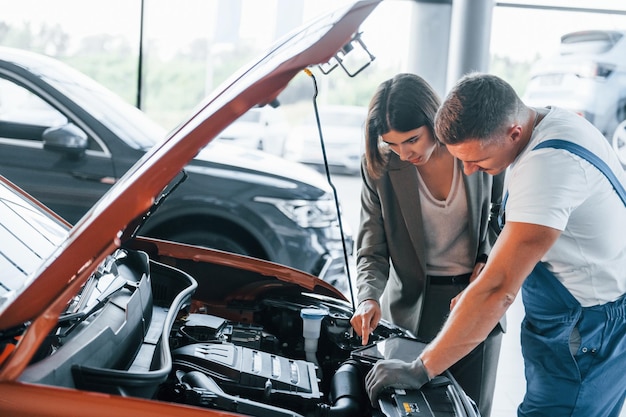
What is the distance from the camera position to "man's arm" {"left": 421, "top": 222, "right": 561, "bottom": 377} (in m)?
1.66

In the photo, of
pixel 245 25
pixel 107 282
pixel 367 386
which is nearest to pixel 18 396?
Answer: pixel 107 282

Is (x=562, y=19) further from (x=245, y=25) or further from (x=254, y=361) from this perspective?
(x=254, y=361)

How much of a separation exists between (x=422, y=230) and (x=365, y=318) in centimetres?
37

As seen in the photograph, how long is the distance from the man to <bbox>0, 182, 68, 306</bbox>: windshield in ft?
2.96

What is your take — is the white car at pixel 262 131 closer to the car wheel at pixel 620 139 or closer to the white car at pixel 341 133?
the white car at pixel 341 133

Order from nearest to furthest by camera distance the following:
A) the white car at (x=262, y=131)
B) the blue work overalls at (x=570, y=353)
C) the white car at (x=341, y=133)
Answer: the blue work overalls at (x=570, y=353) < the white car at (x=262, y=131) < the white car at (x=341, y=133)

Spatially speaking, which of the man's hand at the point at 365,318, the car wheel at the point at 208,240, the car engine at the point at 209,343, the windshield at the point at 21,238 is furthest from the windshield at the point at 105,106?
the man's hand at the point at 365,318

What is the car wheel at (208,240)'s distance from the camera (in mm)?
3787

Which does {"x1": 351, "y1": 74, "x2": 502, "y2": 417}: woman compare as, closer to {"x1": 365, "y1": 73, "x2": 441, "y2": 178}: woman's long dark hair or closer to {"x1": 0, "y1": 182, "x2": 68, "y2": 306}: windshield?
{"x1": 365, "y1": 73, "x2": 441, "y2": 178}: woman's long dark hair

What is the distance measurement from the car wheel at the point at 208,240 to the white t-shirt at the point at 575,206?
7.17 feet

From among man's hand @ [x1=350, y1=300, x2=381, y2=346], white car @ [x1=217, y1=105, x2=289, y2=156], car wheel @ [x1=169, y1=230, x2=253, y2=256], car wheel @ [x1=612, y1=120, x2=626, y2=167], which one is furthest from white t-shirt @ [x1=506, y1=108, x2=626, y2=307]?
white car @ [x1=217, y1=105, x2=289, y2=156]

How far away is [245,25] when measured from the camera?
6.43 m

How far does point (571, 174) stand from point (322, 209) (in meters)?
2.34

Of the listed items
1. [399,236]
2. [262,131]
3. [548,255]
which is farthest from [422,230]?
[262,131]
